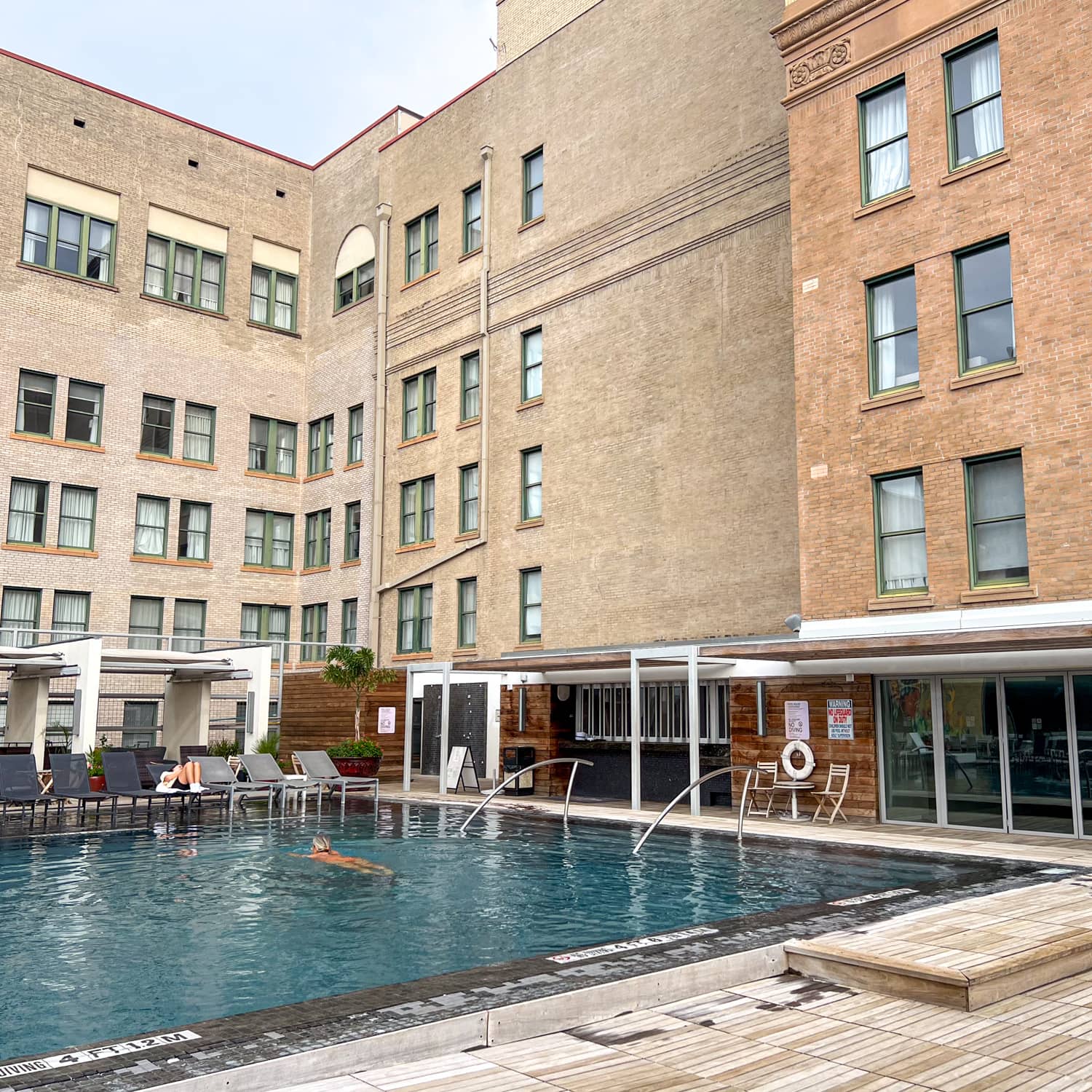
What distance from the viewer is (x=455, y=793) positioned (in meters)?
23.5

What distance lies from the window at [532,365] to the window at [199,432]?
1136cm

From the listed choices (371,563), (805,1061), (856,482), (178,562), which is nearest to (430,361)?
(371,563)

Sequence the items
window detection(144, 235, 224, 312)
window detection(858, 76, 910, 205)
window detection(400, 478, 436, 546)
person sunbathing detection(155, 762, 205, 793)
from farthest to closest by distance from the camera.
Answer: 1. window detection(144, 235, 224, 312)
2. window detection(400, 478, 436, 546)
3. person sunbathing detection(155, 762, 205, 793)
4. window detection(858, 76, 910, 205)

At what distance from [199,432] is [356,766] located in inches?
519

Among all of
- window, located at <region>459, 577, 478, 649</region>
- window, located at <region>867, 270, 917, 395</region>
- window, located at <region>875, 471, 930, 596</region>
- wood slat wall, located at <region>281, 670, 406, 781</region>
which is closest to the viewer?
window, located at <region>875, 471, 930, 596</region>

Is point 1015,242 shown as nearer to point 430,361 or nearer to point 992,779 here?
point 992,779

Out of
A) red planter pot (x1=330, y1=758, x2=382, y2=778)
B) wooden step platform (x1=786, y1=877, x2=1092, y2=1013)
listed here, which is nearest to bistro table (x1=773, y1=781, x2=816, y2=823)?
wooden step platform (x1=786, y1=877, x2=1092, y2=1013)

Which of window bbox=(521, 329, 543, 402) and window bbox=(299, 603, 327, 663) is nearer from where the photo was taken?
window bbox=(521, 329, 543, 402)

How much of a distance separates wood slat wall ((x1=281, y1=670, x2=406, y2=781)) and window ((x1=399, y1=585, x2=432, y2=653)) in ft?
3.52

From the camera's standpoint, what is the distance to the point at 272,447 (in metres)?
34.8

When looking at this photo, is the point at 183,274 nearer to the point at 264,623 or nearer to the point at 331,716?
the point at 264,623

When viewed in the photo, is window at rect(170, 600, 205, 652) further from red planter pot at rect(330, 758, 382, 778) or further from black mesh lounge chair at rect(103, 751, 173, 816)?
black mesh lounge chair at rect(103, 751, 173, 816)

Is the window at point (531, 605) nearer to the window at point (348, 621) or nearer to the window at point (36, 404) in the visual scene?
the window at point (348, 621)

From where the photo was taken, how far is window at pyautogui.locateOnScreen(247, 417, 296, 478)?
34.5 meters
